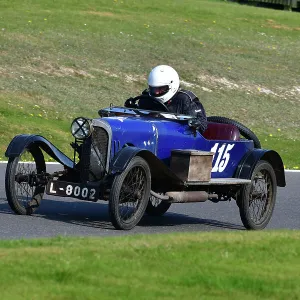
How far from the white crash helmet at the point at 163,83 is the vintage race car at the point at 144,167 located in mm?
275

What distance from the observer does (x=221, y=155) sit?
11.9 m

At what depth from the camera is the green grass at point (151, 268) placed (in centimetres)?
695

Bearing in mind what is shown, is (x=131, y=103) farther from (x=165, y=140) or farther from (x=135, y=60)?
(x=135, y=60)

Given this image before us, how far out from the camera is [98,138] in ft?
35.9

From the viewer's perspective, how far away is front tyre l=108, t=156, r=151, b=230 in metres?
10.5

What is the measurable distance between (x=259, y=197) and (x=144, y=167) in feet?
6.34

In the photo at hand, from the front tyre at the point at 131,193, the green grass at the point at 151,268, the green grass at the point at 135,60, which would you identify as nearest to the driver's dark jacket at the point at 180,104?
the front tyre at the point at 131,193

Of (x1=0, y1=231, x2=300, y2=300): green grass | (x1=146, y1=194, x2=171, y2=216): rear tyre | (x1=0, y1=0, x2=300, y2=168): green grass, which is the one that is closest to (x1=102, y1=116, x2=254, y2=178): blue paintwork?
(x1=146, y1=194, x2=171, y2=216): rear tyre

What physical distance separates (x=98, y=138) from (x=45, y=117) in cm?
1465

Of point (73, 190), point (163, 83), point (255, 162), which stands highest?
point (163, 83)

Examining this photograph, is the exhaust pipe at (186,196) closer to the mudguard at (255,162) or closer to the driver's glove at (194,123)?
the mudguard at (255,162)

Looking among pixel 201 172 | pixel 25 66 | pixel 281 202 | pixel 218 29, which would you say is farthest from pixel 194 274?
pixel 218 29

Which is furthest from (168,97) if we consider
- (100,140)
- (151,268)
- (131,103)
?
(151,268)

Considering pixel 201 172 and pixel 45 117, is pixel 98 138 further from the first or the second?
pixel 45 117
